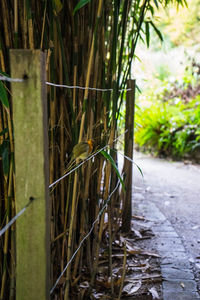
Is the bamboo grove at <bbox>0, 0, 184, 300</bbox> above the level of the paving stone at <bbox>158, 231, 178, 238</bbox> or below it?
above

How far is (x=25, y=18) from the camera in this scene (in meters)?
1.09

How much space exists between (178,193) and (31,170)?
8.71 feet

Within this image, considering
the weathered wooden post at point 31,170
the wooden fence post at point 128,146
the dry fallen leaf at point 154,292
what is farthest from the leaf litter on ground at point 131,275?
the weathered wooden post at point 31,170

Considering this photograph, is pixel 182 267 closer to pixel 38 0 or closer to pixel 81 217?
pixel 81 217

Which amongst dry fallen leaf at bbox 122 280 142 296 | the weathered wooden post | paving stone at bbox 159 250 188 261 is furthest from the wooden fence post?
the weathered wooden post

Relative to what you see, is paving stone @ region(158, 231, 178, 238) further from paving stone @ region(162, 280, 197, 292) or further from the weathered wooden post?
the weathered wooden post

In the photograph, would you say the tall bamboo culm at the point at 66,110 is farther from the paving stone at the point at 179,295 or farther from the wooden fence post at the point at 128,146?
the wooden fence post at the point at 128,146

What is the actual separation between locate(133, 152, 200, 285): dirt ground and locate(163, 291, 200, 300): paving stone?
0.15 metres

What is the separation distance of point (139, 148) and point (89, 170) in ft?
15.0

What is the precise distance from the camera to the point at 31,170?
2.41 feet

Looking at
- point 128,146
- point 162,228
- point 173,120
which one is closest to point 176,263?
point 162,228

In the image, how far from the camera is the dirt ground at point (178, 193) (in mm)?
2146

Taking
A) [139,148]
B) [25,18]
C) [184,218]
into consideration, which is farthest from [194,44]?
[25,18]

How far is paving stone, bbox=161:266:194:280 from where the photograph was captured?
5.21 ft
